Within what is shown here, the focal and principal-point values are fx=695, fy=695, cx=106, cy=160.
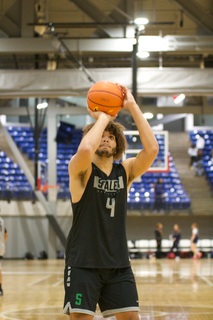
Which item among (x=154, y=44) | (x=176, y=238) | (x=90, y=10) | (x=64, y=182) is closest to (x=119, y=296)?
(x=154, y=44)

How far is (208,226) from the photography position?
31734mm

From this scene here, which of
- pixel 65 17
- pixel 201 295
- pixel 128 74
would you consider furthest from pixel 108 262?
pixel 65 17

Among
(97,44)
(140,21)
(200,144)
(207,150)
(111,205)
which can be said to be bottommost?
(111,205)

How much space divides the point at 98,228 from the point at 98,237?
0.06 m

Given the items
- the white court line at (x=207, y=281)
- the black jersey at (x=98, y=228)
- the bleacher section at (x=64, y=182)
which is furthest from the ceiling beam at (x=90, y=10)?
the black jersey at (x=98, y=228)

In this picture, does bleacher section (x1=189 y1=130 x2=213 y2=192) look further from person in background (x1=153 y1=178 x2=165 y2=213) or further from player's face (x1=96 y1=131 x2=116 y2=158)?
player's face (x1=96 y1=131 x2=116 y2=158)

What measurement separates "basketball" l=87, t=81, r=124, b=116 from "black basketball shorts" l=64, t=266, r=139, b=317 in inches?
45.2

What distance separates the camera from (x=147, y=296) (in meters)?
12.8

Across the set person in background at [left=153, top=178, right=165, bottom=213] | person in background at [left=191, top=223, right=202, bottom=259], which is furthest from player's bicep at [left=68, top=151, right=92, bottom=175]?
person in background at [left=153, top=178, right=165, bottom=213]

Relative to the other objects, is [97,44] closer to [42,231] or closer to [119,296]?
[42,231]

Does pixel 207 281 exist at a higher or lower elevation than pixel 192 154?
lower

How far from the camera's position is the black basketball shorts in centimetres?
474

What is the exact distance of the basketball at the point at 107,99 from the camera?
195 inches

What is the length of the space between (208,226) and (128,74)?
41.6 feet
